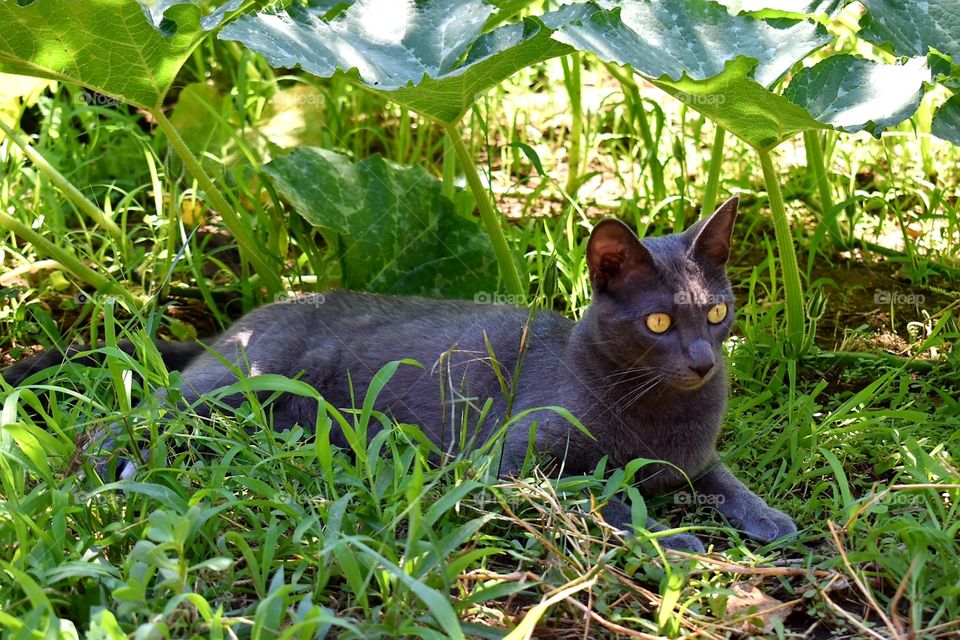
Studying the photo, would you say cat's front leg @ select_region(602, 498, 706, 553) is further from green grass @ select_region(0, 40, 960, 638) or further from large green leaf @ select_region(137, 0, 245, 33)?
large green leaf @ select_region(137, 0, 245, 33)

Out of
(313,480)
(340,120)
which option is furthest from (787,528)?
(340,120)

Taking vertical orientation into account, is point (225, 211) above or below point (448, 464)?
above

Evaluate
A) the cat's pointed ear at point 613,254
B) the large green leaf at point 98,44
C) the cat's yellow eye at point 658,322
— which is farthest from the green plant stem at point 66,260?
the cat's yellow eye at point 658,322

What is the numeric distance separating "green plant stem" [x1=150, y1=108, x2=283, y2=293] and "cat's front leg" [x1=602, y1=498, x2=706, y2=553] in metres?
1.65

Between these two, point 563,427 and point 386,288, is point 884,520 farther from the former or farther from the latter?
point 386,288

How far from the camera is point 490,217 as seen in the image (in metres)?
3.49

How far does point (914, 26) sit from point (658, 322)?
136 cm

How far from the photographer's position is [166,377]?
9.12 feet

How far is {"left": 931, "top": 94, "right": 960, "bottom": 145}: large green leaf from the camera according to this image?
118 inches

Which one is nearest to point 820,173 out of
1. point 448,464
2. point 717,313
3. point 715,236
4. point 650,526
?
point 715,236
